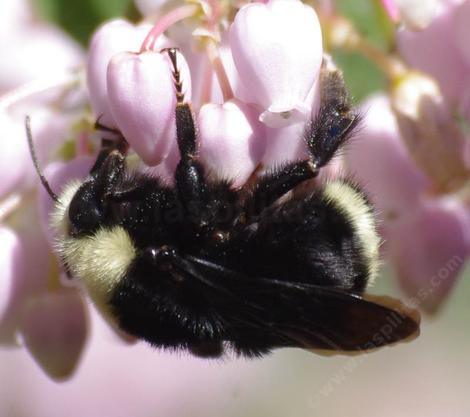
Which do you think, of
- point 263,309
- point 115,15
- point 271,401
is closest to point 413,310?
point 263,309

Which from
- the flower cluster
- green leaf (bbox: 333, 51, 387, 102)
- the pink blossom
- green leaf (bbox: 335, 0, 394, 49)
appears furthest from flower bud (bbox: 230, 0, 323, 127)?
the pink blossom

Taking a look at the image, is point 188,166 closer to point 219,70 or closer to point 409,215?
point 219,70

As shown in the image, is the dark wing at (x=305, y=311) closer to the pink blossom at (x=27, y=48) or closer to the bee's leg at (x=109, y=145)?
the bee's leg at (x=109, y=145)

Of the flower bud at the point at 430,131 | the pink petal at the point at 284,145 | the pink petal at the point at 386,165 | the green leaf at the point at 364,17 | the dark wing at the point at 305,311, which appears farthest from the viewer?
the green leaf at the point at 364,17

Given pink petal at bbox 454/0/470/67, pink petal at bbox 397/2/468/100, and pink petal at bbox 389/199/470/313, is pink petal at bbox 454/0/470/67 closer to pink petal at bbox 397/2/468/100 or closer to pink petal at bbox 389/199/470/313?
pink petal at bbox 397/2/468/100

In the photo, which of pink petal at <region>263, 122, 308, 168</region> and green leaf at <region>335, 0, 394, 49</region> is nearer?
pink petal at <region>263, 122, 308, 168</region>

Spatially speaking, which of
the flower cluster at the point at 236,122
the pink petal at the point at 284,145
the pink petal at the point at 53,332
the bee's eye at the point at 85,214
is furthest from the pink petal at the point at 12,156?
the pink petal at the point at 284,145
